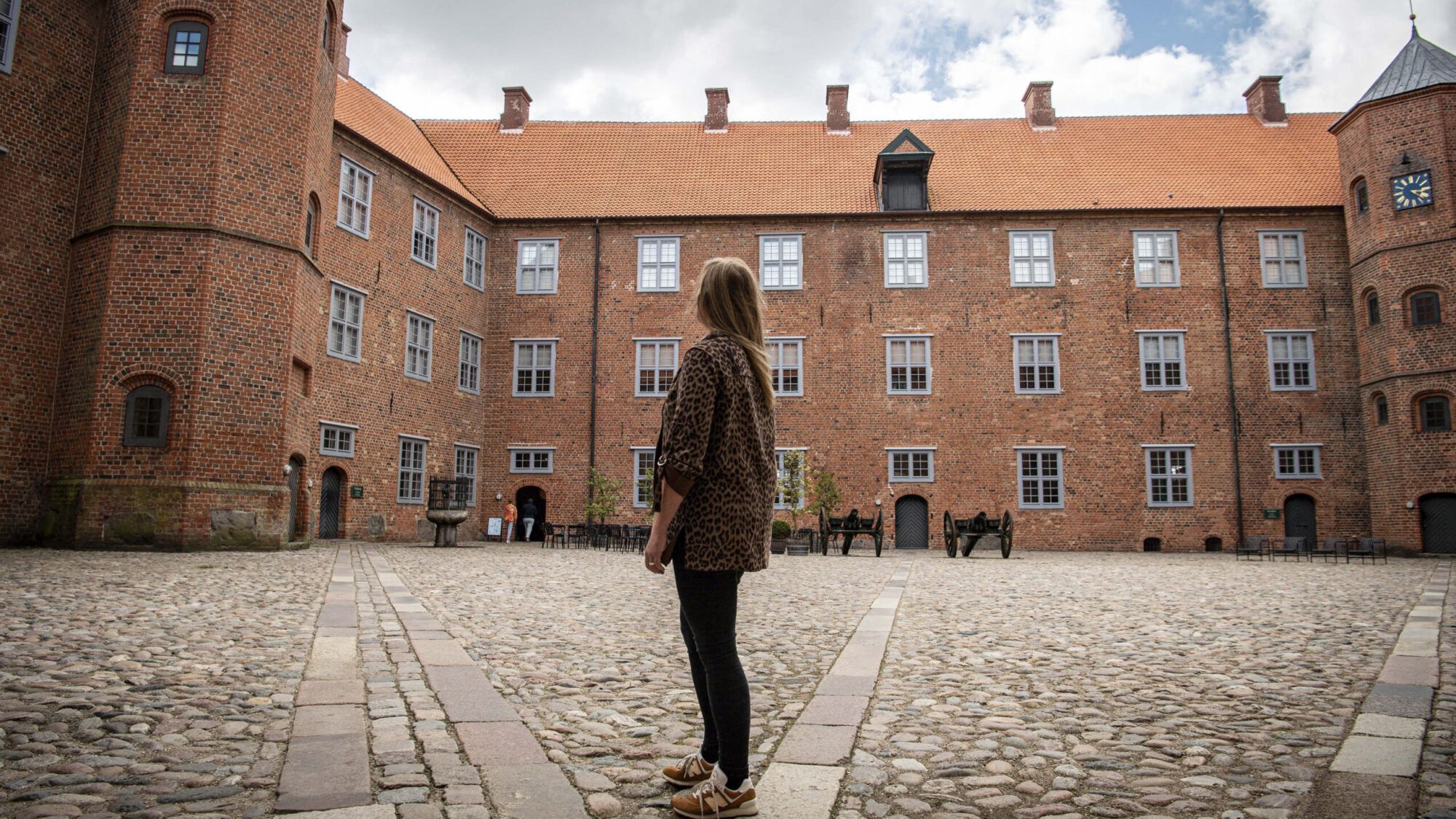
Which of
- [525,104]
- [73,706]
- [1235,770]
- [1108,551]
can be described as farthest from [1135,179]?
[73,706]

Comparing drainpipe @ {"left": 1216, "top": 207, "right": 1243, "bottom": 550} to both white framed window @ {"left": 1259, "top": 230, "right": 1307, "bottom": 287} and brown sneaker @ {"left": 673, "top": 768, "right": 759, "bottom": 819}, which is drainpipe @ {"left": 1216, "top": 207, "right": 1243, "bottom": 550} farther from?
brown sneaker @ {"left": 673, "top": 768, "right": 759, "bottom": 819}

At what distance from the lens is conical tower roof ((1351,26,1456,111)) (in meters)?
22.5

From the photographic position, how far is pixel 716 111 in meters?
30.6

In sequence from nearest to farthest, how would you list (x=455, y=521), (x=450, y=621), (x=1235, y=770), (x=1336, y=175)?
(x=1235, y=770) → (x=450, y=621) → (x=455, y=521) → (x=1336, y=175)

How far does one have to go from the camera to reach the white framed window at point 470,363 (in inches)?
985

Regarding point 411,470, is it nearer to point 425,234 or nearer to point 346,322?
point 346,322

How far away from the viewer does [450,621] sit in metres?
7.08

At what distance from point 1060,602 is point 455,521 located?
14.9 meters

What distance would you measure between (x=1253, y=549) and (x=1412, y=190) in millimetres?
10549

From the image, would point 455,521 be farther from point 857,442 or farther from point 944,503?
point 944,503

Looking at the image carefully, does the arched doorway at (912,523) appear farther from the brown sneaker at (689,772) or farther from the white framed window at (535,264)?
the brown sneaker at (689,772)

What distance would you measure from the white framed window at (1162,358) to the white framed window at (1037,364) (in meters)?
2.40

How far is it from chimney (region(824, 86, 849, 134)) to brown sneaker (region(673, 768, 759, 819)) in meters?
29.6

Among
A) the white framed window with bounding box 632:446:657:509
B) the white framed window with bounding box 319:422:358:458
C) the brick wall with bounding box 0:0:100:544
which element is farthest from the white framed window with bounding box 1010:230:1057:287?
the brick wall with bounding box 0:0:100:544
